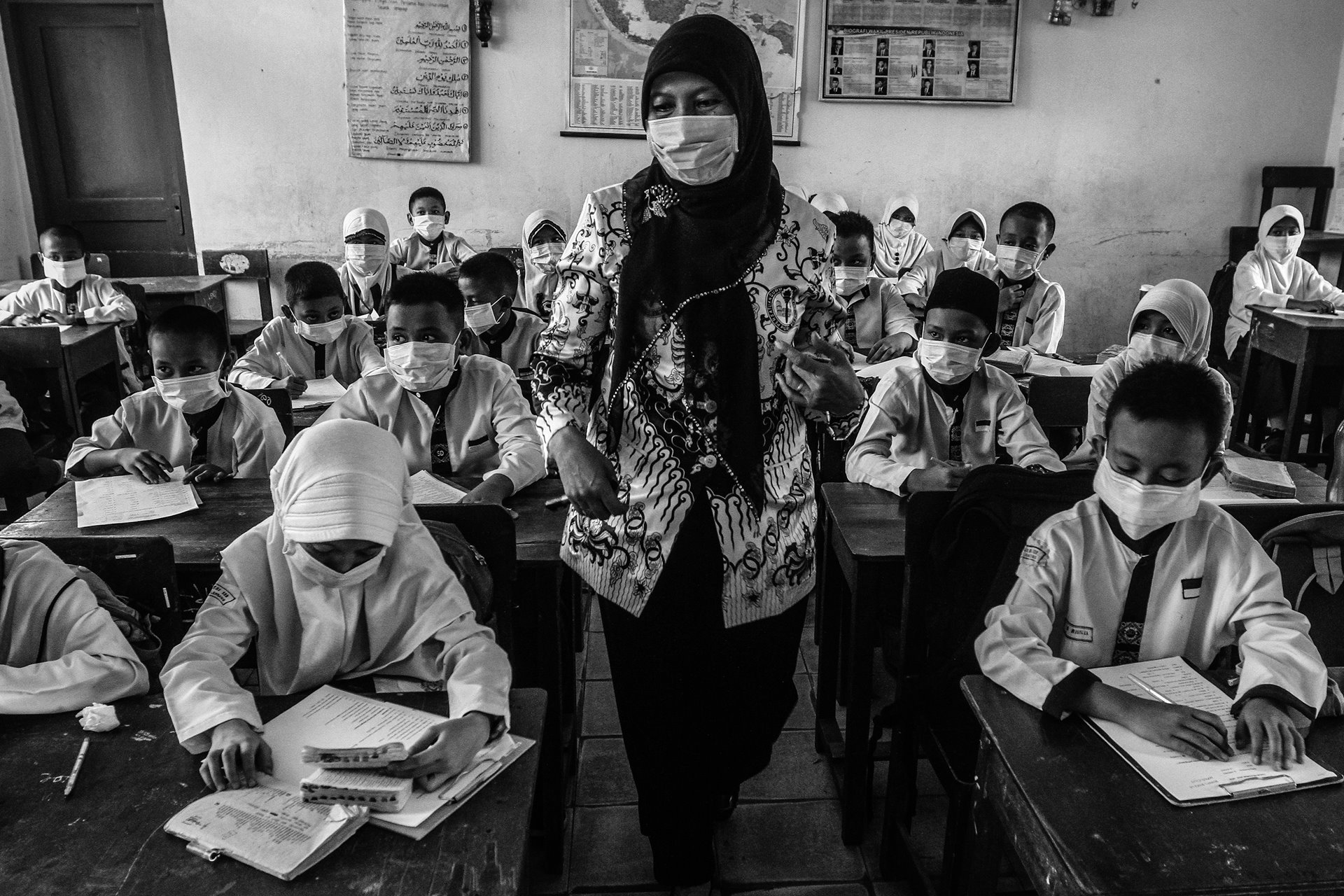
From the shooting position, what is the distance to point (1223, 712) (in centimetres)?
128

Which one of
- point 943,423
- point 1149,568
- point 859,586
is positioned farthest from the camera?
point 943,423

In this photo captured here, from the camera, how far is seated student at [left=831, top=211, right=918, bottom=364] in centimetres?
446

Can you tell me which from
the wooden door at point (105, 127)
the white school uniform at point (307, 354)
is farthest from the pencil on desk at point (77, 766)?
the wooden door at point (105, 127)

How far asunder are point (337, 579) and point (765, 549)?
0.65m

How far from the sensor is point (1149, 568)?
1521mm

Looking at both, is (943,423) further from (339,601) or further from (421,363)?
(339,601)

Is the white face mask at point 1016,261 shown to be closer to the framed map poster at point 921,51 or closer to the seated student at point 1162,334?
the seated student at point 1162,334

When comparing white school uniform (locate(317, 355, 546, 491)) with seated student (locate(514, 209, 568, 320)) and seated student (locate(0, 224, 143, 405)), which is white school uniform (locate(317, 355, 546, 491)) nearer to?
seated student (locate(514, 209, 568, 320))

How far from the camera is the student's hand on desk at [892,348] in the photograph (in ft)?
14.4

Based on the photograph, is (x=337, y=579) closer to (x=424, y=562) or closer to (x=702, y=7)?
(x=424, y=562)

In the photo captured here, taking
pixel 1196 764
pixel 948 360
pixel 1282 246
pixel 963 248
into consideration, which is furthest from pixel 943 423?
pixel 1282 246

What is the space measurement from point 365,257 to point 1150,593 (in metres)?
4.24

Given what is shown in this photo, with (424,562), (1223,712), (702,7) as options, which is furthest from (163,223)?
(1223,712)

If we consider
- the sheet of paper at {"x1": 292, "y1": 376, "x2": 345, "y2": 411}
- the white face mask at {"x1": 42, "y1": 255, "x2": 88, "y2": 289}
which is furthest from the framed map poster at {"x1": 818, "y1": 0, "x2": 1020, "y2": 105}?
the white face mask at {"x1": 42, "y1": 255, "x2": 88, "y2": 289}
